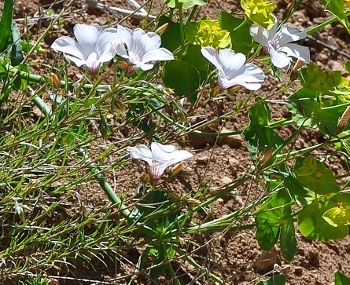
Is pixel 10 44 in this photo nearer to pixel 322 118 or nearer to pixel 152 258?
pixel 152 258

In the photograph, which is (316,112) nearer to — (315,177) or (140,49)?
(315,177)

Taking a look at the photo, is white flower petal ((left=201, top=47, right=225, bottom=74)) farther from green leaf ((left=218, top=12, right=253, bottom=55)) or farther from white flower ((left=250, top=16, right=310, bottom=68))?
green leaf ((left=218, top=12, right=253, bottom=55))

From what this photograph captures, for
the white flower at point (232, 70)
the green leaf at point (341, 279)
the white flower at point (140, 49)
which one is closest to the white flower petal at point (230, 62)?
the white flower at point (232, 70)

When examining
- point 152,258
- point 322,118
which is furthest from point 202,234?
point 322,118

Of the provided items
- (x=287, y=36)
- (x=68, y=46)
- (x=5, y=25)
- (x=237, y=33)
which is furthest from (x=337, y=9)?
(x=5, y=25)

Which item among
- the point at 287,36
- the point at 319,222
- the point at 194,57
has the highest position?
the point at 287,36

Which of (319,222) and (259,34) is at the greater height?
(259,34)
